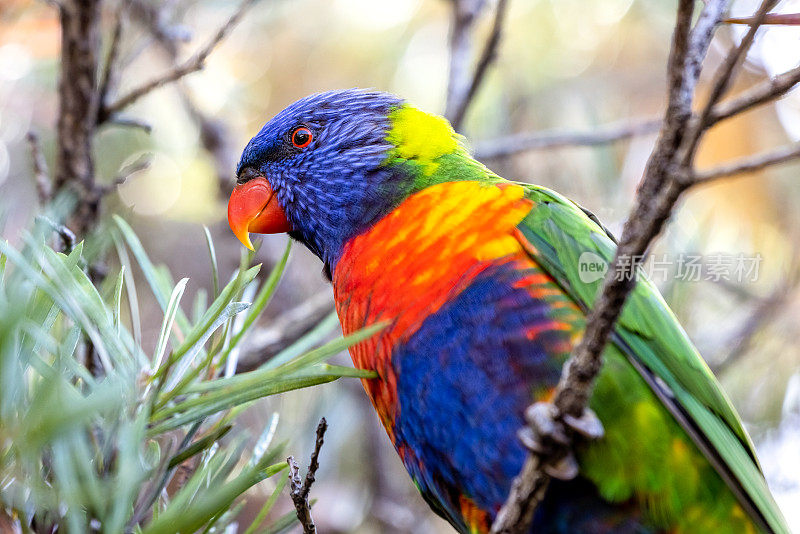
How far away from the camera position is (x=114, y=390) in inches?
26.6

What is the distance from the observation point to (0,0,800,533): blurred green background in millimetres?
2590

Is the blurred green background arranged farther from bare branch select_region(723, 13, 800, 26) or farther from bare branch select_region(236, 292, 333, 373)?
bare branch select_region(723, 13, 800, 26)

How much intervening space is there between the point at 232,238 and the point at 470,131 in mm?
1207

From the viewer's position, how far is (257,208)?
5.91 ft

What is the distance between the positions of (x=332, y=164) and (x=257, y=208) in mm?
229

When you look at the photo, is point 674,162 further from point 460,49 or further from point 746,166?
point 460,49

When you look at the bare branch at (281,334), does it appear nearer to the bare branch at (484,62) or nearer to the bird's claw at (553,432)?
the bare branch at (484,62)

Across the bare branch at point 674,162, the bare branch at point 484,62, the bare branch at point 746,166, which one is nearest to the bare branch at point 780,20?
the bare branch at point 674,162

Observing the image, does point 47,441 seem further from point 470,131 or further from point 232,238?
point 470,131

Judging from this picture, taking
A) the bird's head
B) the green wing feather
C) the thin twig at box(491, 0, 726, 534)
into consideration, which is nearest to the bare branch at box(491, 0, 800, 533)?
the thin twig at box(491, 0, 726, 534)

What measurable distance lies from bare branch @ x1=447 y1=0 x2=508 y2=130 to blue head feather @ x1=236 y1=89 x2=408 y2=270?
27 cm

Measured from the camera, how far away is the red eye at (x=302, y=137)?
1796mm

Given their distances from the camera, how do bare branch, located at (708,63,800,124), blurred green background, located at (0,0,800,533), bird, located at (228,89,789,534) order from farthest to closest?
blurred green background, located at (0,0,800,533)
bird, located at (228,89,789,534)
bare branch, located at (708,63,800,124)

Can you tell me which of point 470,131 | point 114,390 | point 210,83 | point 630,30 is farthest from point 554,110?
point 114,390
